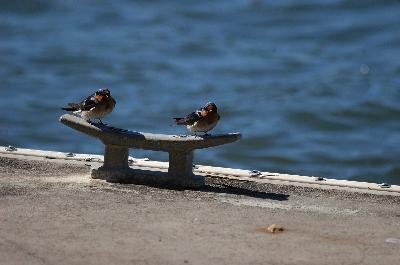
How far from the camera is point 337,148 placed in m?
19.6

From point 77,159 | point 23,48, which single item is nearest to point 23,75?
point 23,48

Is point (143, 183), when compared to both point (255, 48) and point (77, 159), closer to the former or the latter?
point (77, 159)

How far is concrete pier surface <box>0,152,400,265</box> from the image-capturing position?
21.9 ft

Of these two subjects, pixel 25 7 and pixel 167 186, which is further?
pixel 25 7

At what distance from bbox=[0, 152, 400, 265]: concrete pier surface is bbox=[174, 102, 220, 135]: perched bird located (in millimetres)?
343

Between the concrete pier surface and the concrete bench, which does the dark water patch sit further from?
the concrete bench

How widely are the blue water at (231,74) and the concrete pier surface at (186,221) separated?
8888mm

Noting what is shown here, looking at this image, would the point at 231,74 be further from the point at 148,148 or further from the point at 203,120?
the point at 148,148

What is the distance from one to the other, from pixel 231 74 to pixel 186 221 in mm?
16331

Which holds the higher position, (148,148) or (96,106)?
(96,106)

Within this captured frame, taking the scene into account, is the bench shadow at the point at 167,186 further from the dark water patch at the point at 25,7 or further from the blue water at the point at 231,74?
the dark water patch at the point at 25,7

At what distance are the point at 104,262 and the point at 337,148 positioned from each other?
527 inches

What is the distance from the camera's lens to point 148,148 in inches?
328

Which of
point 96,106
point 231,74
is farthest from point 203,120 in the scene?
point 231,74
